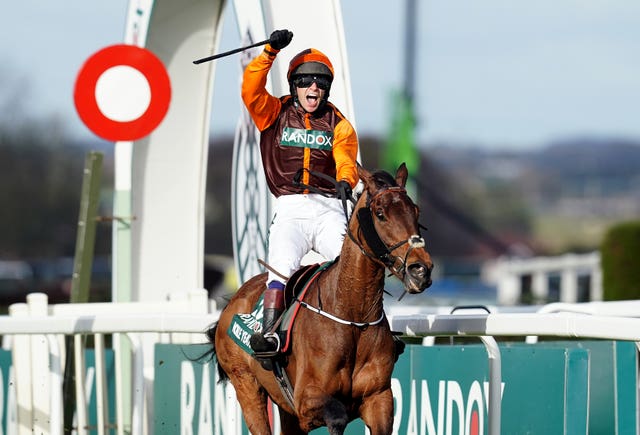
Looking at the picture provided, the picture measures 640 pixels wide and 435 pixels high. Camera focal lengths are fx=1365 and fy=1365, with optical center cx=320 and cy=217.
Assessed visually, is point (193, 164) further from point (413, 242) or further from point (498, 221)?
point (498, 221)

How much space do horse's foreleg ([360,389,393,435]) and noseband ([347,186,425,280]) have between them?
522mm

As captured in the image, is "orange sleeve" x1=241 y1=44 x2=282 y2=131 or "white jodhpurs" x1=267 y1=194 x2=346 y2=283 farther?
"white jodhpurs" x1=267 y1=194 x2=346 y2=283

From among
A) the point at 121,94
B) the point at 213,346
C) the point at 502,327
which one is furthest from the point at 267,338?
the point at 121,94

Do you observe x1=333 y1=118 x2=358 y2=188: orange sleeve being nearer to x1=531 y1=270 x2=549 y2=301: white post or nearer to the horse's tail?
the horse's tail

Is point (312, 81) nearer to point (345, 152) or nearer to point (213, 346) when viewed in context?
point (345, 152)

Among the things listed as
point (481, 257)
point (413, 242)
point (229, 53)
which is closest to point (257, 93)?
point (229, 53)

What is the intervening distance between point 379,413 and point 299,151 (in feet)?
4.10

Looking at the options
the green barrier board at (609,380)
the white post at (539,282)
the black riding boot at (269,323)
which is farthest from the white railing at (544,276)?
the black riding boot at (269,323)

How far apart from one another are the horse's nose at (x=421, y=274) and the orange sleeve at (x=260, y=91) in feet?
4.43

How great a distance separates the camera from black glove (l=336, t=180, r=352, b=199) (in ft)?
17.4

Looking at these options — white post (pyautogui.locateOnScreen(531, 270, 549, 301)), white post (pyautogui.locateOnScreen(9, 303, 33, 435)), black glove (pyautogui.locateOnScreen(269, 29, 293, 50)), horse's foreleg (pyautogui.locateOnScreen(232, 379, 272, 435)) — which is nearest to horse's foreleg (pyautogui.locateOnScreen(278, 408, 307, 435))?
horse's foreleg (pyautogui.locateOnScreen(232, 379, 272, 435))

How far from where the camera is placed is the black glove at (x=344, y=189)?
529cm

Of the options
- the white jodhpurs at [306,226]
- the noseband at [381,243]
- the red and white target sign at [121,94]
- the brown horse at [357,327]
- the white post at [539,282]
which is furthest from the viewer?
the white post at [539,282]

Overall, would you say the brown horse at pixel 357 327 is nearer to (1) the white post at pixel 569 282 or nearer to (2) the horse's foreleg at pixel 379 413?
(2) the horse's foreleg at pixel 379 413
